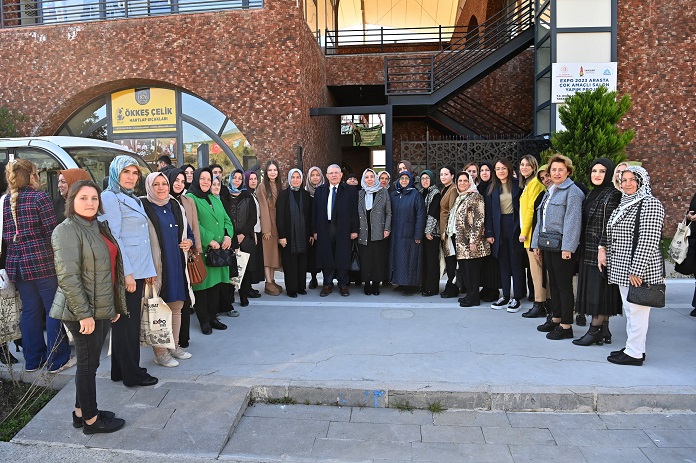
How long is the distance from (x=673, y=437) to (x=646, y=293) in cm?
131

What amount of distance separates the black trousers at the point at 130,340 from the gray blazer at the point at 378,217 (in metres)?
3.84

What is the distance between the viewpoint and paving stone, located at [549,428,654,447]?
149 inches

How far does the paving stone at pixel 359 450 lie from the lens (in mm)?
3645

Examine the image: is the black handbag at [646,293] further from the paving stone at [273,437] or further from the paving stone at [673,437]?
the paving stone at [273,437]

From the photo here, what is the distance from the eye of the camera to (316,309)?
7184 millimetres

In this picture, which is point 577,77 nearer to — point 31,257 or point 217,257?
point 217,257

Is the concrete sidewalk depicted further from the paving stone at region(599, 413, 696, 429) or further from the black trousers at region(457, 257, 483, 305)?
the black trousers at region(457, 257, 483, 305)

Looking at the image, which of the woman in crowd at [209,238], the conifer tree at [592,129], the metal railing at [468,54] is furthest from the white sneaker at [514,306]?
the metal railing at [468,54]

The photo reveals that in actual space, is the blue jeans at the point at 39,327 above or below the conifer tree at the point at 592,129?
below

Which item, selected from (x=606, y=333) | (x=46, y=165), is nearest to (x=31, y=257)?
(x=46, y=165)

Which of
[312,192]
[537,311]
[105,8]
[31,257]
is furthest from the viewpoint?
[105,8]

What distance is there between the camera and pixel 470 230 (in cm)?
712

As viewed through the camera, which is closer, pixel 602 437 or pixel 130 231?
pixel 602 437

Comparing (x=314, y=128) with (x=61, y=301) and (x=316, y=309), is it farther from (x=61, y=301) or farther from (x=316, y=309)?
(x=61, y=301)
